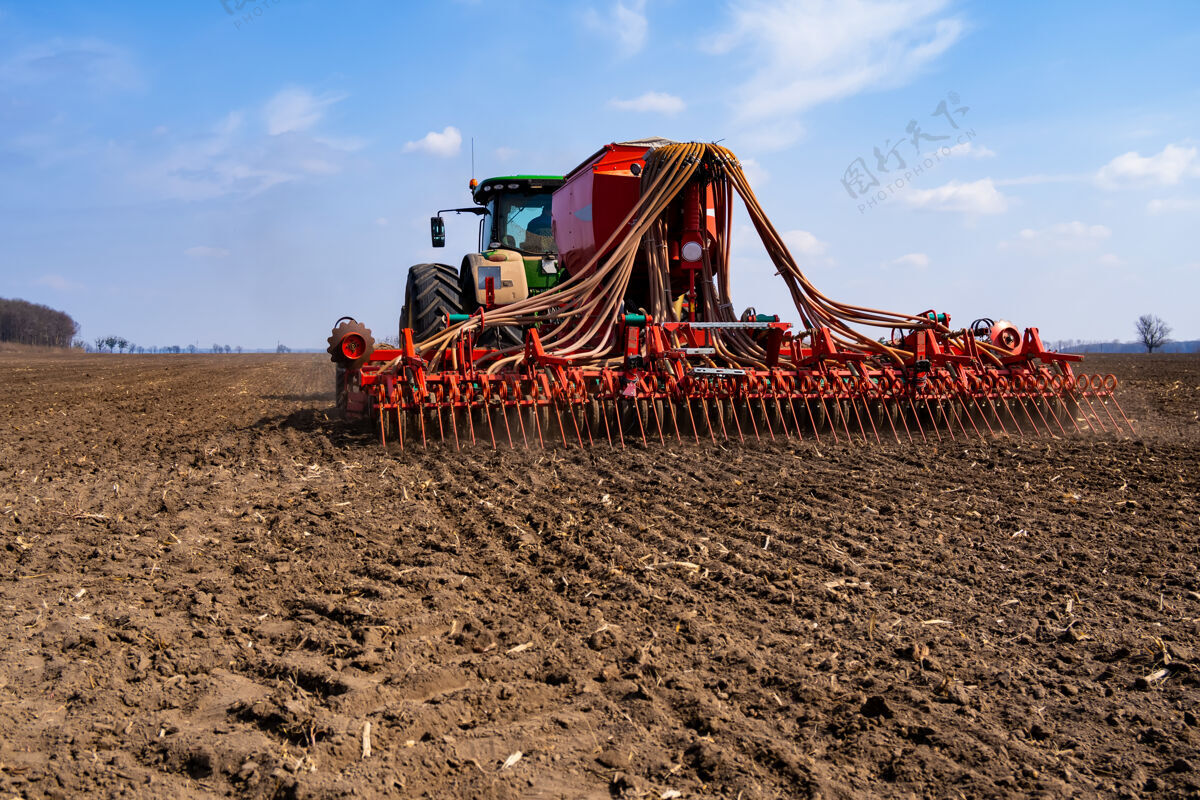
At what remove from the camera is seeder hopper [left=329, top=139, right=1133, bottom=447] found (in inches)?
249

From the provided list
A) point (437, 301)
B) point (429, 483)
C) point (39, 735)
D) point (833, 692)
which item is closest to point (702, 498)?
point (429, 483)

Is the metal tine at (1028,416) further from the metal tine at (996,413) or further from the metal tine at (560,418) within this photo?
the metal tine at (560,418)

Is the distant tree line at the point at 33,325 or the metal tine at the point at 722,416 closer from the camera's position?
the metal tine at the point at 722,416

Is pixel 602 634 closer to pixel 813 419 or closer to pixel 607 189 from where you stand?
pixel 813 419

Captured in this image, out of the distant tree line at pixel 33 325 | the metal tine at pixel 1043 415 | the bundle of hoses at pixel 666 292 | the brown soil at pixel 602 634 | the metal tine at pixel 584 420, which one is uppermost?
the distant tree line at pixel 33 325

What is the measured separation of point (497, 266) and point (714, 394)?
8.06 ft

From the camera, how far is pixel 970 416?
696cm

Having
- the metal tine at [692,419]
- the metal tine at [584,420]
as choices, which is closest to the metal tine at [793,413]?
the metal tine at [692,419]

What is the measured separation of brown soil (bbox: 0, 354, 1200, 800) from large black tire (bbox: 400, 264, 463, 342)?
2758 mm

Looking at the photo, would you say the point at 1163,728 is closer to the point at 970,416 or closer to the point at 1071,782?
the point at 1071,782

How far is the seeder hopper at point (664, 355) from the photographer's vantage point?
632cm

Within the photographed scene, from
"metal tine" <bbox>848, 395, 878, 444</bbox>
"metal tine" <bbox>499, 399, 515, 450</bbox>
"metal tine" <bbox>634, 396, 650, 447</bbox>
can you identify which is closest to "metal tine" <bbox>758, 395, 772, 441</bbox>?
"metal tine" <bbox>848, 395, 878, 444</bbox>

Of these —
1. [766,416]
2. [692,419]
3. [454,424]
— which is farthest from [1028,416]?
[454,424]

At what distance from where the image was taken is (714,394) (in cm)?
655
